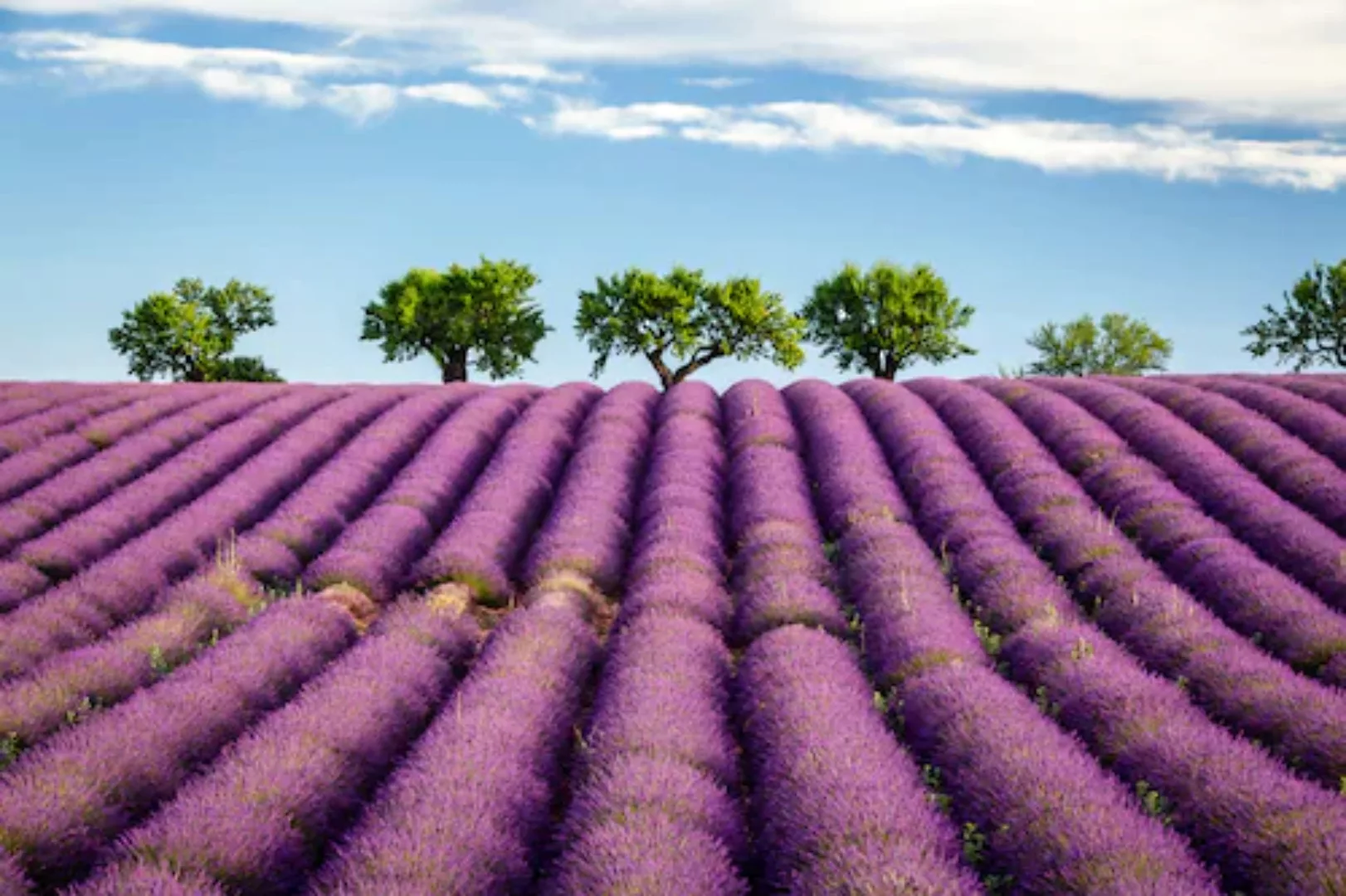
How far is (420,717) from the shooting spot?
8.20 m

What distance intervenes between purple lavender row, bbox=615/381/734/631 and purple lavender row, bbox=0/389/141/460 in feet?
31.8

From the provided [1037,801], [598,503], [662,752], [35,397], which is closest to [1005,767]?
[1037,801]

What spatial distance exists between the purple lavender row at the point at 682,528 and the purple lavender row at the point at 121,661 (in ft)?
12.3

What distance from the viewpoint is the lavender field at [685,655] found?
568 cm

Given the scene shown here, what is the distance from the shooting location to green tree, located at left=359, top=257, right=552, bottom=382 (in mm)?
50688

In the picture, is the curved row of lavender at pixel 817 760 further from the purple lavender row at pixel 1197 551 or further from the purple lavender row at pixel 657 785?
the purple lavender row at pixel 1197 551

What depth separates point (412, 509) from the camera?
557 inches

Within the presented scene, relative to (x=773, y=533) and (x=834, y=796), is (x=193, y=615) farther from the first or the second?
(x=834, y=796)

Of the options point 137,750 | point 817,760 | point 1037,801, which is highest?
point 1037,801

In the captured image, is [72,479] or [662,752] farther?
[72,479]

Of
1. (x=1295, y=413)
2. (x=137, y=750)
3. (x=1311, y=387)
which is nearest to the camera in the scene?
(x=137, y=750)

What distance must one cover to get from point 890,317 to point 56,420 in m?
36.2

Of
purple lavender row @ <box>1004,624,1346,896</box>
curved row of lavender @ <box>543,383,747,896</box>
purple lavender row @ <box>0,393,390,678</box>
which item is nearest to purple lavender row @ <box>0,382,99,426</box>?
purple lavender row @ <box>0,393,390,678</box>

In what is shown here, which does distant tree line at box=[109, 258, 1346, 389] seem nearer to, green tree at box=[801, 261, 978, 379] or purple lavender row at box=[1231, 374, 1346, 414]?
green tree at box=[801, 261, 978, 379]
